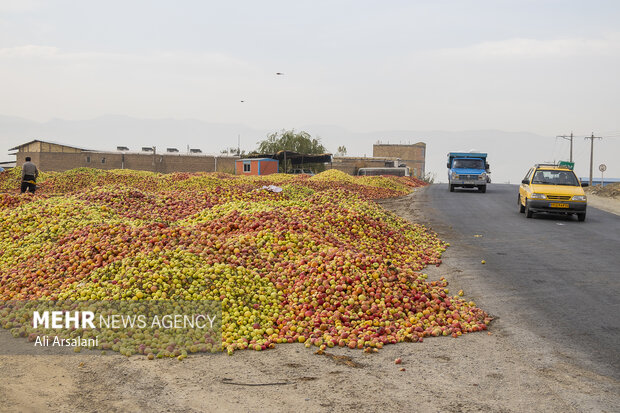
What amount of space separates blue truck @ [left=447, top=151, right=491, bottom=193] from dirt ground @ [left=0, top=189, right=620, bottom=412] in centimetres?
3018

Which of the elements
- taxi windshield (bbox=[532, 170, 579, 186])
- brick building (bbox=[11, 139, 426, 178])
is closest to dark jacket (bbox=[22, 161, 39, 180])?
taxi windshield (bbox=[532, 170, 579, 186])

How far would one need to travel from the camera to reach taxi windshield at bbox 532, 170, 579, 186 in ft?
70.2

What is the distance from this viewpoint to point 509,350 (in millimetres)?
6859

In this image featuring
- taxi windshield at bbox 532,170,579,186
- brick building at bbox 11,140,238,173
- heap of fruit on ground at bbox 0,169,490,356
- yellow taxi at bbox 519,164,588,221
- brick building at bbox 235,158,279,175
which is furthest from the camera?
brick building at bbox 11,140,238,173

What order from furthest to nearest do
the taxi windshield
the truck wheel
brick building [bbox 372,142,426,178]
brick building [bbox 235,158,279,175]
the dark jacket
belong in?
brick building [bbox 372,142,426,178] < brick building [bbox 235,158,279,175] < the dark jacket < the taxi windshield < the truck wheel

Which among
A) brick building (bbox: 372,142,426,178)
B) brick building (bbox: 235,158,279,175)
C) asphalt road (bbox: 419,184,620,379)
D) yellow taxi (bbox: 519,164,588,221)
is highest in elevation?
brick building (bbox: 372,142,426,178)

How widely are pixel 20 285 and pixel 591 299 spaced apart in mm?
9954

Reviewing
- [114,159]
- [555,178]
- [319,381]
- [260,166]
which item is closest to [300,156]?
[260,166]

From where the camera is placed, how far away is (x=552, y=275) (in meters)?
11.1

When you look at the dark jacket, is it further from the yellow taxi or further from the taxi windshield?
the taxi windshield

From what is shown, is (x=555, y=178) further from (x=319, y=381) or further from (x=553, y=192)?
(x=319, y=381)

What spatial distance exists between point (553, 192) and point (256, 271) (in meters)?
15.6

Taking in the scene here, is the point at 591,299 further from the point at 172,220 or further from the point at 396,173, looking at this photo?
the point at 396,173

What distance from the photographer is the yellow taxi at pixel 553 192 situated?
20.4 meters
